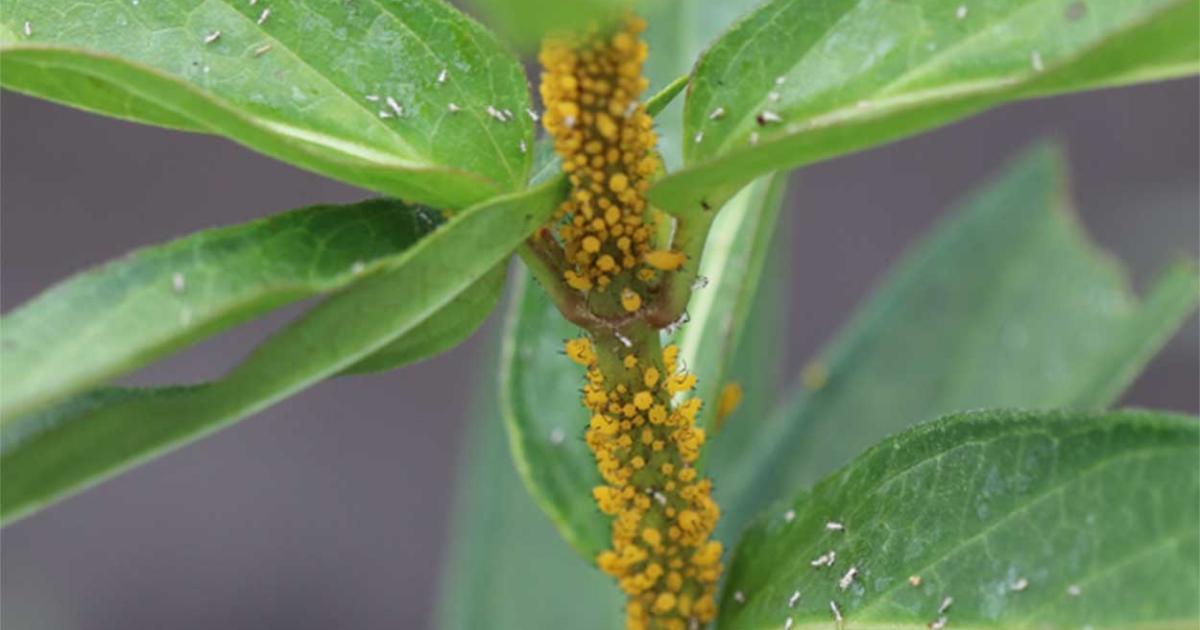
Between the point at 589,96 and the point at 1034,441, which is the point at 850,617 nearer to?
the point at 1034,441

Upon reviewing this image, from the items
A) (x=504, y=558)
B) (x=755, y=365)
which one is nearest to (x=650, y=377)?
(x=755, y=365)

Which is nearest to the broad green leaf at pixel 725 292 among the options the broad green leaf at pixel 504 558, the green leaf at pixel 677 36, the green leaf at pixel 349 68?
the green leaf at pixel 677 36

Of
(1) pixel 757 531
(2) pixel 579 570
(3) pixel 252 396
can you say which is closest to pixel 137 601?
(2) pixel 579 570

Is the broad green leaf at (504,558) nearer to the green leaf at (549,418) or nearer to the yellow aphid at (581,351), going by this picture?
the green leaf at (549,418)

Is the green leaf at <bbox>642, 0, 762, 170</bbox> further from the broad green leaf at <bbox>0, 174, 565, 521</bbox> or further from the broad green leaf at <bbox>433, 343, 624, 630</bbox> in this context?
the broad green leaf at <bbox>0, 174, 565, 521</bbox>

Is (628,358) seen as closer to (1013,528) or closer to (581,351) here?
(581,351)

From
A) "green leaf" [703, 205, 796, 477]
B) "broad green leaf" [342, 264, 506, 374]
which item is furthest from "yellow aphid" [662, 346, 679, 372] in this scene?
"green leaf" [703, 205, 796, 477]

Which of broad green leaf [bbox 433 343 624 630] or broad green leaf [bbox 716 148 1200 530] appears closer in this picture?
broad green leaf [bbox 716 148 1200 530]
